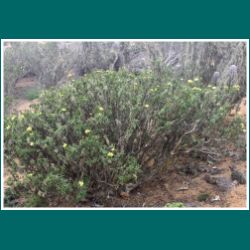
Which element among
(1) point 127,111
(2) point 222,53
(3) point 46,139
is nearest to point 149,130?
(1) point 127,111

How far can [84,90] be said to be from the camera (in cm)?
634

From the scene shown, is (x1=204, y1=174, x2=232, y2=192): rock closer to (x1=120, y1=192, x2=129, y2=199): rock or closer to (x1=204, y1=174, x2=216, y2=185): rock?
(x1=204, y1=174, x2=216, y2=185): rock

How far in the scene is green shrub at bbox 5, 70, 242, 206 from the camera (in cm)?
573

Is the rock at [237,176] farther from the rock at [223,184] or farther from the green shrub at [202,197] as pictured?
the green shrub at [202,197]

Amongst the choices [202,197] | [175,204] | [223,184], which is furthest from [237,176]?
[175,204]

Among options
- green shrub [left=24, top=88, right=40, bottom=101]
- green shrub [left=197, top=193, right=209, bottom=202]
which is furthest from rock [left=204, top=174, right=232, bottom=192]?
green shrub [left=24, top=88, right=40, bottom=101]

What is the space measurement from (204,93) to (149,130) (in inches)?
34.9

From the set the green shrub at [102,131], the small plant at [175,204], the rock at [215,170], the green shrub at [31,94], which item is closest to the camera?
the green shrub at [102,131]

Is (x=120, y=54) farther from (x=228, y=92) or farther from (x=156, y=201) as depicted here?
(x=156, y=201)

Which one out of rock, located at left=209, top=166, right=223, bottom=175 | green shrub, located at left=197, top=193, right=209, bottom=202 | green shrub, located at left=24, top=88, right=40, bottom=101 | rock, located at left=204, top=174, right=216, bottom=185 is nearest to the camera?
green shrub, located at left=197, top=193, right=209, bottom=202

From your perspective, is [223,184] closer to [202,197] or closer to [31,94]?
[202,197]

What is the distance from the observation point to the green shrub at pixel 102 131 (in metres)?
5.73

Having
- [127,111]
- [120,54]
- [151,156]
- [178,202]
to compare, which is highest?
[120,54]

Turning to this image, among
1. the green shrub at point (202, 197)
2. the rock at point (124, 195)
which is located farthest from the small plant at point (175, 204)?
the rock at point (124, 195)
